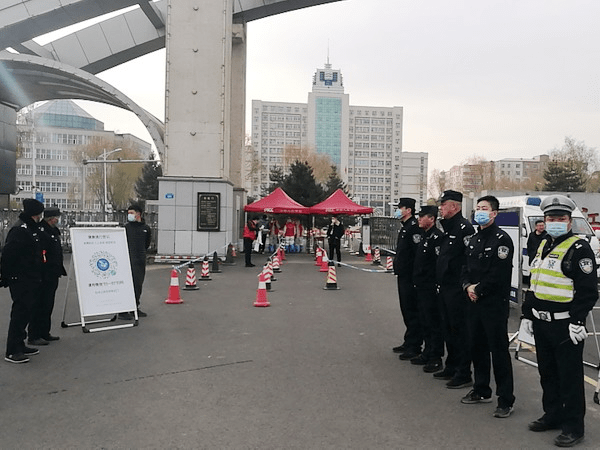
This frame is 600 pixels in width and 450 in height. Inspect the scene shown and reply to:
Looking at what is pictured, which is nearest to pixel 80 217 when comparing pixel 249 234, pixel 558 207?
pixel 249 234

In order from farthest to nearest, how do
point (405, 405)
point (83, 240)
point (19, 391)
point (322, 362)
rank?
point (83, 240)
point (322, 362)
point (19, 391)
point (405, 405)

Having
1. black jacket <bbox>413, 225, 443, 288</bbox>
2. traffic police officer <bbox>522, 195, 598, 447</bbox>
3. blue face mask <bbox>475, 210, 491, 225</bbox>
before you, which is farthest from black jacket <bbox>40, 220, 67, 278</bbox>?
traffic police officer <bbox>522, 195, 598, 447</bbox>

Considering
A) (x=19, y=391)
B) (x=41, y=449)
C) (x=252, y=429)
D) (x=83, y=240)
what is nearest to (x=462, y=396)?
(x=252, y=429)

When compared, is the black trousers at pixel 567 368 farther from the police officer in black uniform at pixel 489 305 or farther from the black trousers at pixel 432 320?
the black trousers at pixel 432 320

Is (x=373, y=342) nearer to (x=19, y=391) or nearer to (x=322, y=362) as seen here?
(x=322, y=362)

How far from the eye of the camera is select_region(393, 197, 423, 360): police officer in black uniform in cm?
765

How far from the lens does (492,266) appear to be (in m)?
5.43

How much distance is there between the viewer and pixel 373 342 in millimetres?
8594

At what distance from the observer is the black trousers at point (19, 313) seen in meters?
7.32

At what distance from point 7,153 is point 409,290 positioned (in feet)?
101

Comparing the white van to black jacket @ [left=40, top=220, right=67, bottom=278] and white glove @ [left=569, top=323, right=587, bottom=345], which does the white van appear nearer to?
white glove @ [left=569, top=323, right=587, bottom=345]

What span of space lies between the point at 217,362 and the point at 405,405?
8.81 ft

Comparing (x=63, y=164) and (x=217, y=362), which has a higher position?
(x=63, y=164)

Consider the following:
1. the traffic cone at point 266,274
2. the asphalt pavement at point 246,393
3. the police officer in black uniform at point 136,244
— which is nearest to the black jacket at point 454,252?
the asphalt pavement at point 246,393
